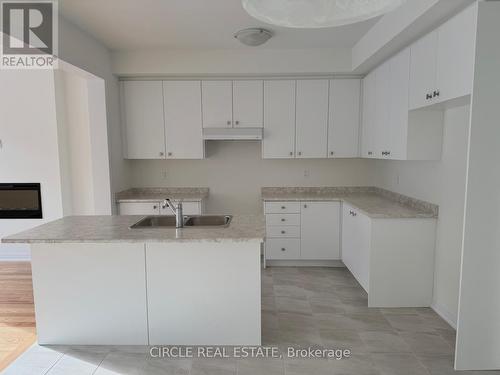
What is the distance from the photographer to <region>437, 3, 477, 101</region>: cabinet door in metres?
2.02

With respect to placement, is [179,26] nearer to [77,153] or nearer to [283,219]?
[77,153]

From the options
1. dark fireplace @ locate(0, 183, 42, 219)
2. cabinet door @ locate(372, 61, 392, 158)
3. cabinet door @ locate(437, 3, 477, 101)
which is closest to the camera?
cabinet door @ locate(437, 3, 477, 101)

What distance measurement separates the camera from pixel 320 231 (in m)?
3.98

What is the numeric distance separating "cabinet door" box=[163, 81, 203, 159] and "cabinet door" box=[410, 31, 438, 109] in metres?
2.36

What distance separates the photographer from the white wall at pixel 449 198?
2.56 metres

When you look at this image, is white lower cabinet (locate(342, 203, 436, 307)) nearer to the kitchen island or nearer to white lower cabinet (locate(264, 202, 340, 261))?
white lower cabinet (locate(264, 202, 340, 261))

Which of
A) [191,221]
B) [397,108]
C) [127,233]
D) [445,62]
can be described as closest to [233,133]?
[191,221]

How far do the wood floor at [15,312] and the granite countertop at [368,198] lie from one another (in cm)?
260

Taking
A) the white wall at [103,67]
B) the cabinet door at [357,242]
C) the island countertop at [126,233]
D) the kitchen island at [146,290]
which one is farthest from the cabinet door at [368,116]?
the white wall at [103,67]

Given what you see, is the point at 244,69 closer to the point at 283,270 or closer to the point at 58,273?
the point at 283,270

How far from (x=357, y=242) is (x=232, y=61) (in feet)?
8.04

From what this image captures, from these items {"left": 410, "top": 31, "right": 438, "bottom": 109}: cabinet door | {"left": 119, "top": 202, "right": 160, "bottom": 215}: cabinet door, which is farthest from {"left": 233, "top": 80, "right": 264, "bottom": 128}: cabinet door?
{"left": 410, "top": 31, "right": 438, "bottom": 109}: cabinet door

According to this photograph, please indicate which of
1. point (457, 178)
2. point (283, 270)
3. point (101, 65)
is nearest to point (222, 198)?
point (283, 270)

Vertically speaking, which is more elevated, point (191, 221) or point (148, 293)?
point (191, 221)
